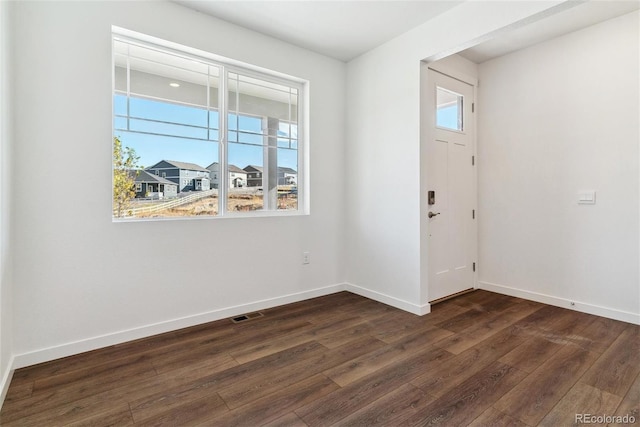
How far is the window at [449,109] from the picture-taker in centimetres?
350

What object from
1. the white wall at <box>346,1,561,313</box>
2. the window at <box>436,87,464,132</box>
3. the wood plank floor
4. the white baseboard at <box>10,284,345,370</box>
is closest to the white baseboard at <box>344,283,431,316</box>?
the white wall at <box>346,1,561,313</box>

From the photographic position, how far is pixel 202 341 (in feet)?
8.25

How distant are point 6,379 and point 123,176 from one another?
1.48 meters

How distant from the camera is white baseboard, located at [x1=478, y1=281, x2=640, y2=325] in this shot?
2848mm

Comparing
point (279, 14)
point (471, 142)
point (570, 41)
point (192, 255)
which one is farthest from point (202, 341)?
point (570, 41)

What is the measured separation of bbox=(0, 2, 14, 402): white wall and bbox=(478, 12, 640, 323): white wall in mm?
4343

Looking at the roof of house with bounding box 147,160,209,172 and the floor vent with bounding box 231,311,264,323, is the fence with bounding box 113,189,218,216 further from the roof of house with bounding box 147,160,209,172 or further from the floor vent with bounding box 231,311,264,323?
the floor vent with bounding box 231,311,264,323

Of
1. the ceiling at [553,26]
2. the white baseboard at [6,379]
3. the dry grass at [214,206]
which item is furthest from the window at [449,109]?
the white baseboard at [6,379]

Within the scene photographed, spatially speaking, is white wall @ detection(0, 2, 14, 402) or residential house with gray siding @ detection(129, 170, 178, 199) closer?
white wall @ detection(0, 2, 14, 402)

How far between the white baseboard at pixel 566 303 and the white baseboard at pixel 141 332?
86.6 inches

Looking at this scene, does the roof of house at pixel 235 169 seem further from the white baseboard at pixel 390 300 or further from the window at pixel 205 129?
the white baseboard at pixel 390 300

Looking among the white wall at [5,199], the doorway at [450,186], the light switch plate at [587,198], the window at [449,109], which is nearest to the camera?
the white wall at [5,199]

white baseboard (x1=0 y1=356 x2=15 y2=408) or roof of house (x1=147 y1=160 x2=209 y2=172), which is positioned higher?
roof of house (x1=147 y1=160 x2=209 y2=172)

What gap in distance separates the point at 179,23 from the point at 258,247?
6.88ft
